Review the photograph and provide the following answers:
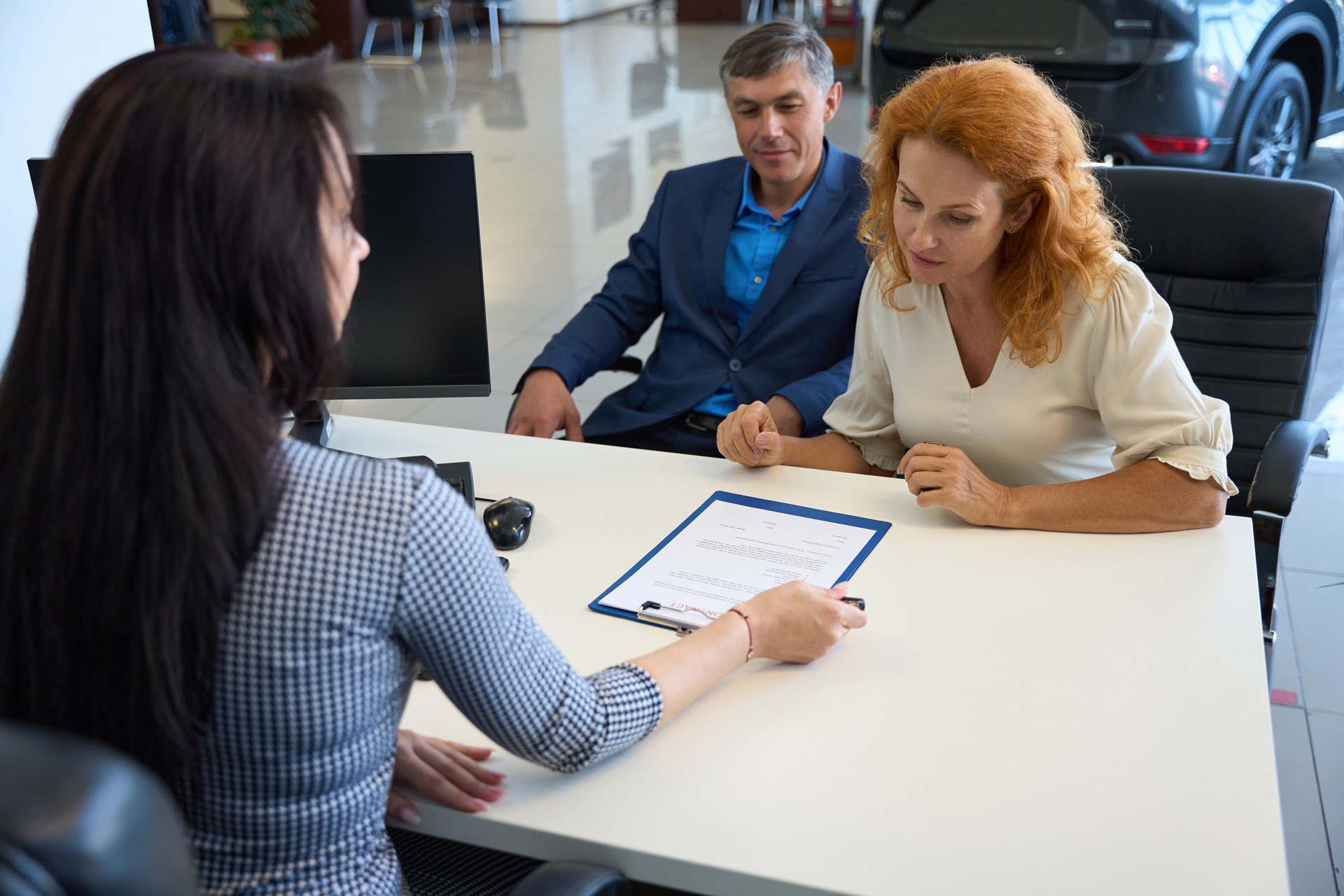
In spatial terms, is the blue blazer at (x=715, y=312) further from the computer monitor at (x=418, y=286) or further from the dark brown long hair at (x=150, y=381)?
the dark brown long hair at (x=150, y=381)

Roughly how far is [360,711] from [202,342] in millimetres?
312

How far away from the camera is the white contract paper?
53.2 inches

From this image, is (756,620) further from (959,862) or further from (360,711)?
(360,711)

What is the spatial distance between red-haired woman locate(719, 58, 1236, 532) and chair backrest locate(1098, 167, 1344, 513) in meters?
0.39

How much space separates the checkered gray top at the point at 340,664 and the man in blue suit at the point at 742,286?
4.05 ft

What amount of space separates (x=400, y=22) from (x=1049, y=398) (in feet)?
36.4

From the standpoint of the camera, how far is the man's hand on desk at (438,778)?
105cm

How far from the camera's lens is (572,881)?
945mm

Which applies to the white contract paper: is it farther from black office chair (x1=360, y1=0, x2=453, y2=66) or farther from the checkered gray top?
A: black office chair (x1=360, y1=0, x2=453, y2=66)

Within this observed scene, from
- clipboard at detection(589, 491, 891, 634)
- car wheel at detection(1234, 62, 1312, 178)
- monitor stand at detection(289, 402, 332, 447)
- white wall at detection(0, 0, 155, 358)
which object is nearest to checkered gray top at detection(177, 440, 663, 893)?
clipboard at detection(589, 491, 891, 634)

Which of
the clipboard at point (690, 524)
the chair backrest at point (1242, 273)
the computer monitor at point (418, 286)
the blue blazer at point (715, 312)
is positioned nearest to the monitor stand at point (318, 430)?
the computer monitor at point (418, 286)

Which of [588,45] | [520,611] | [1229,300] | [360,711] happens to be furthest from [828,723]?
[588,45]

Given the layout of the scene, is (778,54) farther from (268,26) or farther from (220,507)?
(268,26)

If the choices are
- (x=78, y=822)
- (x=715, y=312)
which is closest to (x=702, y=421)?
Result: (x=715, y=312)
